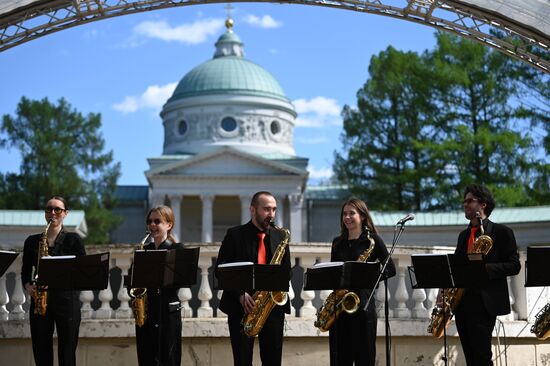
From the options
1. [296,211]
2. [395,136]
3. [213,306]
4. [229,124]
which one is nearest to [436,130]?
[395,136]

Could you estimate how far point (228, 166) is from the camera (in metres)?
65.7

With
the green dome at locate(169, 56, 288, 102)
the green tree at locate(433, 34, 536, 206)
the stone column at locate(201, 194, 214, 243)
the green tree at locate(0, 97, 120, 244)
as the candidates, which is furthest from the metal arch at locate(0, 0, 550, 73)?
the green dome at locate(169, 56, 288, 102)

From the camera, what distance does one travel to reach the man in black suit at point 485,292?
872 cm

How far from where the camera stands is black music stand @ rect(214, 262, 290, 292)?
841 centimetres

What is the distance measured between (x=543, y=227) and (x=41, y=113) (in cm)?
3326

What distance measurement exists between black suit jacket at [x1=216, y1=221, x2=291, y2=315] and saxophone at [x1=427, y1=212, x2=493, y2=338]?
154 centimetres

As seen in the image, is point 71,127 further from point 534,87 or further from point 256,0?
point 256,0

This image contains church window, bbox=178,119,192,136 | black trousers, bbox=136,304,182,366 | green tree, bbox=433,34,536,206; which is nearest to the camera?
black trousers, bbox=136,304,182,366

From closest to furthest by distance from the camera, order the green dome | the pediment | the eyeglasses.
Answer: the eyeglasses
the pediment
the green dome

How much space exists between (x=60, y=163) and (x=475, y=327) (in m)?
46.8

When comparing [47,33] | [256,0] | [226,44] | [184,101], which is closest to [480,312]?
[256,0]

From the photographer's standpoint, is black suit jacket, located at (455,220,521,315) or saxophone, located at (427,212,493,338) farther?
saxophone, located at (427,212,493,338)

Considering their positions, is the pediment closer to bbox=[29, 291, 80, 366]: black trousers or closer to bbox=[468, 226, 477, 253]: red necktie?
bbox=[29, 291, 80, 366]: black trousers

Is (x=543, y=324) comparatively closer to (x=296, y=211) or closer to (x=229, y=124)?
(x=296, y=211)
